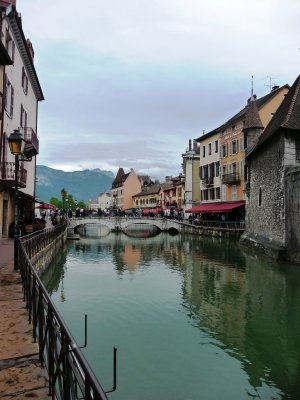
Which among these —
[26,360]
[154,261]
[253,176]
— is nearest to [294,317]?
[26,360]

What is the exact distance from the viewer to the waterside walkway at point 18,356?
3.87 meters

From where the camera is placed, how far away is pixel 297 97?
2409 centimetres

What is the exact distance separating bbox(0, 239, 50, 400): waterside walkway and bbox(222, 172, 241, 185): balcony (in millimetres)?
38136

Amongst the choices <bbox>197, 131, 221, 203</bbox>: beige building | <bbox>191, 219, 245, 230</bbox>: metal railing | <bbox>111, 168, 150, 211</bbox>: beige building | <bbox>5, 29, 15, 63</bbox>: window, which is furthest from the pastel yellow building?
<bbox>111, 168, 150, 211</bbox>: beige building

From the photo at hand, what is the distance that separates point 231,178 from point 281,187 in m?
21.3

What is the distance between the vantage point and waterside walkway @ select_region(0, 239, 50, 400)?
3.87 m

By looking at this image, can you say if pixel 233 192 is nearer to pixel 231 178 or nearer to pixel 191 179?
pixel 231 178

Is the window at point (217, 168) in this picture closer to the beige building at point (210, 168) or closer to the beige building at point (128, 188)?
the beige building at point (210, 168)

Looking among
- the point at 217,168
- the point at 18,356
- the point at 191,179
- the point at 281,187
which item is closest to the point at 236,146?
the point at 217,168

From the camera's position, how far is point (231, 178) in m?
44.5

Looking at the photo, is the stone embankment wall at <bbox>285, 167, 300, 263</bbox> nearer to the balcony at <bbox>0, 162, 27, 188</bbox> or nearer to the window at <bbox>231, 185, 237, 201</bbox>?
the balcony at <bbox>0, 162, 27, 188</bbox>

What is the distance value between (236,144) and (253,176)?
45.1 feet

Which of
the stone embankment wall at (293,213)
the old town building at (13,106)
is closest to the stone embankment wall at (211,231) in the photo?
the stone embankment wall at (293,213)

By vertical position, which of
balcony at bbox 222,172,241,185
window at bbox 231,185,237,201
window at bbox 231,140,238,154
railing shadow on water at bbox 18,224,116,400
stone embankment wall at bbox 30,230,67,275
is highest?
window at bbox 231,140,238,154
